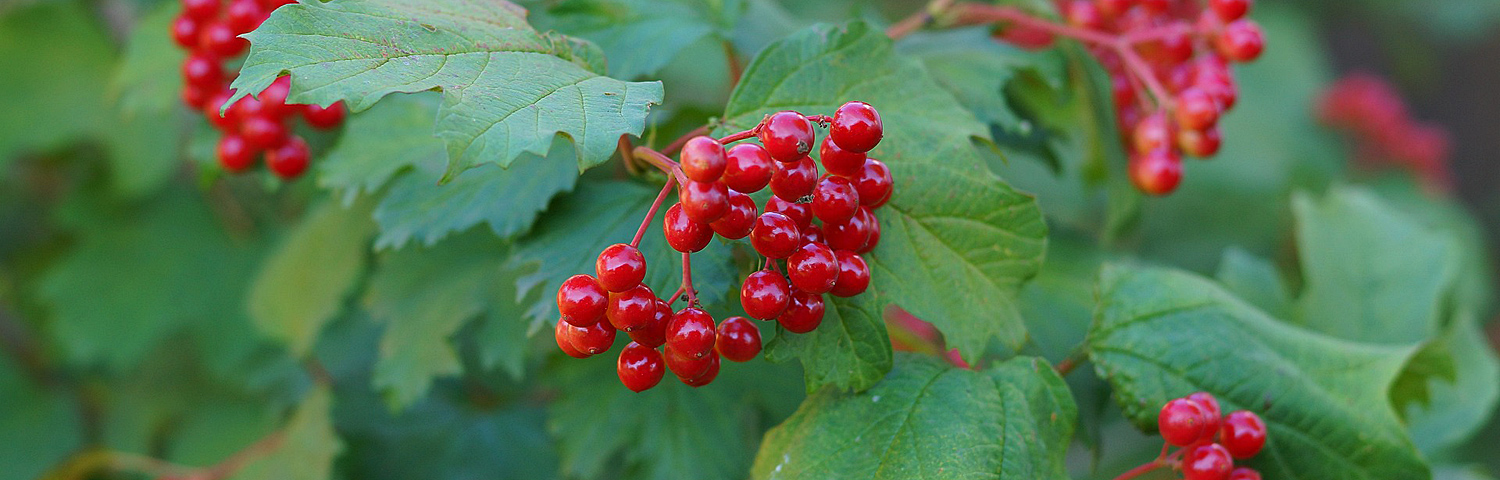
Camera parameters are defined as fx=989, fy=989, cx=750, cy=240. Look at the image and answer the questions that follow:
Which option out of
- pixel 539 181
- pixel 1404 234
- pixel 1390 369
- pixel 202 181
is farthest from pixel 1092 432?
pixel 202 181

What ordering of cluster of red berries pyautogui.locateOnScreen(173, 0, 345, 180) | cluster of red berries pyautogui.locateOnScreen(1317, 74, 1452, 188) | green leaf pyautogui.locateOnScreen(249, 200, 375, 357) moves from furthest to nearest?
cluster of red berries pyautogui.locateOnScreen(1317, 74, 1452, 188) < green leaf pyautogui.locateOnScreen(249, 200, 375, 357) < cluster of red berries pyautogui.locateOnScreen(173, 0, 345, 180)

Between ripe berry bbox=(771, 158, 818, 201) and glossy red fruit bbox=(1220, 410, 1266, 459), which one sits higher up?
ripe berry bbox=(771, 158, 818, 201)

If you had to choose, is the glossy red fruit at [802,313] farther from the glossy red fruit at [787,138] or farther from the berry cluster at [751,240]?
the glossy red fruit at [787,138]

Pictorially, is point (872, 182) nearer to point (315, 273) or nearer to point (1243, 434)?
point (1243, 434)

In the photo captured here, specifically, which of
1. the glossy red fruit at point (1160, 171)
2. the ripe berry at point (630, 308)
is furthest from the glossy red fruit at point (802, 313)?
the glossy red fruit at point (1160, 171)

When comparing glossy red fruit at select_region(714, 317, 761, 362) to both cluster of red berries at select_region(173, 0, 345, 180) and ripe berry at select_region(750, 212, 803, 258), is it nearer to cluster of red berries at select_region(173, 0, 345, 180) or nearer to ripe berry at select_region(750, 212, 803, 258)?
ripe berry at select_region(750, 212, 803, 258)

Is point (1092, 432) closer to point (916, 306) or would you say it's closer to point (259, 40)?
point (916, 306)

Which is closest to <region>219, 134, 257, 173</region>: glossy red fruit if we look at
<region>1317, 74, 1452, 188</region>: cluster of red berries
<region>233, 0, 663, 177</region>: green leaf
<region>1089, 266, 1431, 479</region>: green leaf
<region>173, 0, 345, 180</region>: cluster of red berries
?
<region>173, 0, 345, 180</region>: cluster of red berries
